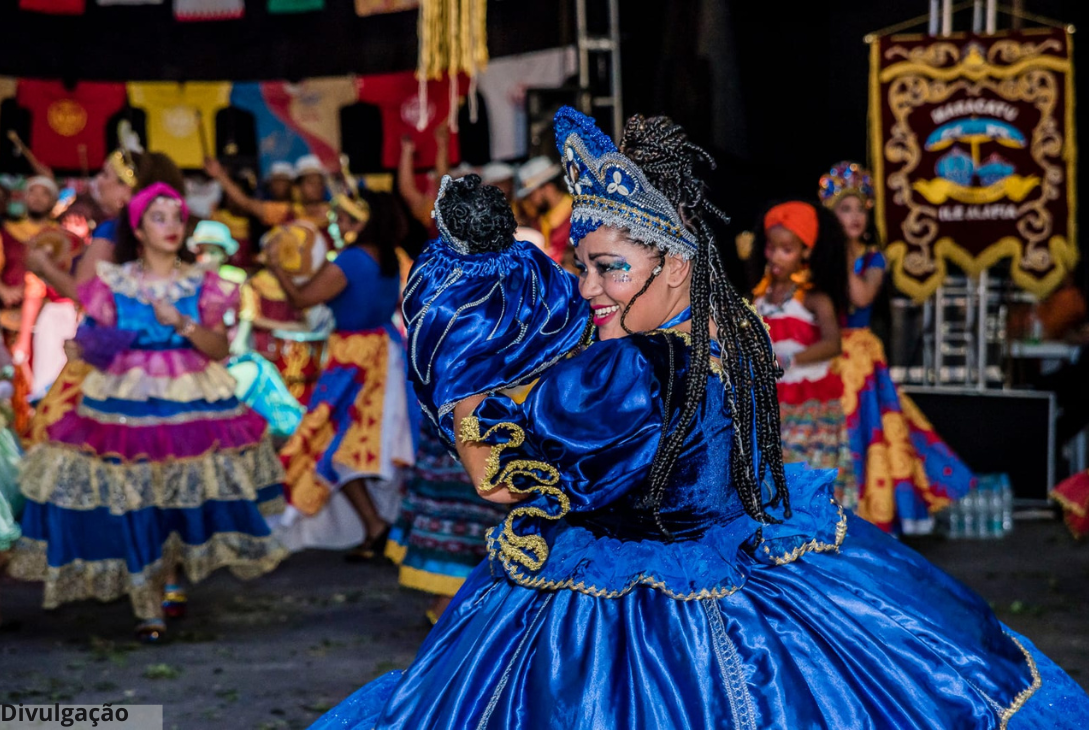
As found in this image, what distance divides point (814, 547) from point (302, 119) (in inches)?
468

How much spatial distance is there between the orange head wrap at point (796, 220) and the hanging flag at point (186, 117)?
9222 mm

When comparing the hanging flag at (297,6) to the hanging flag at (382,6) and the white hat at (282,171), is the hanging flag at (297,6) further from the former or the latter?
the white hat at (282,171)

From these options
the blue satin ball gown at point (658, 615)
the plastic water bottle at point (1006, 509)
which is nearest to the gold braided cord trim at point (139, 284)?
the blue satin ball gown at point (658, 615)

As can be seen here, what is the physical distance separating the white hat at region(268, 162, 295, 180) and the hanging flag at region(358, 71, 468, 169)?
3.50ft

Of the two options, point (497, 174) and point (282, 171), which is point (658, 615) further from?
point (282, 171)

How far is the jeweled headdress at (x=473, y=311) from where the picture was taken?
242 centimetres

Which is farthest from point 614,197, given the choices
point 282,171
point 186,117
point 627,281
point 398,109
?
point 186,117

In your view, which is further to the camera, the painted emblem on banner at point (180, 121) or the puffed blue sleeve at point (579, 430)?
the painted emblem on banner at point (180, 121)

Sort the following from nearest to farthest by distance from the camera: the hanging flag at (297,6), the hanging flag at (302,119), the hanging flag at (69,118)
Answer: the hanging flag at (302,119), the hanging flag at (297,6), the hanging flag at (69,118)

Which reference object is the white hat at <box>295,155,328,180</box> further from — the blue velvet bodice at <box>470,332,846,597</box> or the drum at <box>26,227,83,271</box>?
the blue velvet bodice at <box>470,332,846,597</box>

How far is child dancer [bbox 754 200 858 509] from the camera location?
6.00m

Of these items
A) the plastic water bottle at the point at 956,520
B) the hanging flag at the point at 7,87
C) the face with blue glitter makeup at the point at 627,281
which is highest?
the hanging flag at the point at 7,87

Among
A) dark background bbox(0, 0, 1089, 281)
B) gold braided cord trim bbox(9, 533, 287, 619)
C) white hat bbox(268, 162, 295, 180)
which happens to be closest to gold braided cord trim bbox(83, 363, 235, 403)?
gold braided cord trim bbox(9, 533, 287, 619)

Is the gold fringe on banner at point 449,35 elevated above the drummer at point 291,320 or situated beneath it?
elevated above
